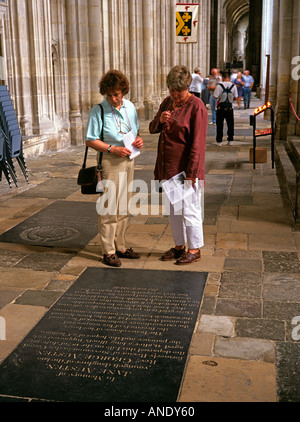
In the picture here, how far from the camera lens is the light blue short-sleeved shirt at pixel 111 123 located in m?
5.23

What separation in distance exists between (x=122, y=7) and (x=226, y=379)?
54.8ft

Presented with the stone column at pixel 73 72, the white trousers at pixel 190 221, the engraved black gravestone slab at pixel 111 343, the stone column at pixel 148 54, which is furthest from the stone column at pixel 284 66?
the engraved black gravestone slab at pixel 111 343

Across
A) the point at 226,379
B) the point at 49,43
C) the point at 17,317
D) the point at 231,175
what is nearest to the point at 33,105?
the point at 49,43

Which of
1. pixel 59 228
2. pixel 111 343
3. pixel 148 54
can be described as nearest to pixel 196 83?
pixel 148 54

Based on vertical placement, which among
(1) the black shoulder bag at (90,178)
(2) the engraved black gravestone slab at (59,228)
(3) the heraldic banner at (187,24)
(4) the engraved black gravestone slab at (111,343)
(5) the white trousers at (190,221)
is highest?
(3) the heraldic banner at (187,24)

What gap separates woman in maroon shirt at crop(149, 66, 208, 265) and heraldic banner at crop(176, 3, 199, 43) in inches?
652

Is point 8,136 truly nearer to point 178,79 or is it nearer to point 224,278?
point 178,79

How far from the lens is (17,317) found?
442 centimetres

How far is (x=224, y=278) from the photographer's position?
17.0 ft

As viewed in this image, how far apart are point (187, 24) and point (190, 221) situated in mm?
17072

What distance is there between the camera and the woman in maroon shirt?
201 inches

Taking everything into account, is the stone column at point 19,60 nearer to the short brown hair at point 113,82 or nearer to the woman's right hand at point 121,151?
the short brown hair at point 113,82

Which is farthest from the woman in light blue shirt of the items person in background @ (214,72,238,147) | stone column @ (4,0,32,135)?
person in background @ (214,72,238,147)
